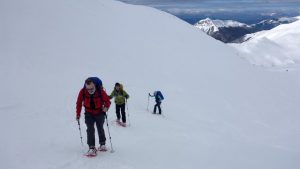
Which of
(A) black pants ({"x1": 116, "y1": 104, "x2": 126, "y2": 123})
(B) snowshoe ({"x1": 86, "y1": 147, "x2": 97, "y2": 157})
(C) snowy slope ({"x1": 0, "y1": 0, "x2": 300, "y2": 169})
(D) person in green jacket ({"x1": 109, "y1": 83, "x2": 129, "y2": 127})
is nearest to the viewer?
(B) snowshoe ({"x1": 86, "y1": 147, "x2": 97, "y2": 157})

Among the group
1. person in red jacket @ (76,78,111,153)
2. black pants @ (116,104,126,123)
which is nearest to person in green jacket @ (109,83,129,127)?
black pants @ (116,104,126,123)

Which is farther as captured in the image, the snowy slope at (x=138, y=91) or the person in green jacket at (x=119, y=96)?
the person in green jacket at (x=119, y=96)

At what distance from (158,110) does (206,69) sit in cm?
1848

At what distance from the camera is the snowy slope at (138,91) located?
41.5 feet

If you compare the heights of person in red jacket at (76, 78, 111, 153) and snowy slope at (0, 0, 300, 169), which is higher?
person in red jacket at (76, 78, 111, 153)

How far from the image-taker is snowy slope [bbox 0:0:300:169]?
12.6 meters

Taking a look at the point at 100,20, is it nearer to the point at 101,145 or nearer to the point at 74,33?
the point at 74,33

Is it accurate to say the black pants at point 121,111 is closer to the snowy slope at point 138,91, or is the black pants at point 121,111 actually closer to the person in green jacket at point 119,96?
the person in green jacket at point 119,96

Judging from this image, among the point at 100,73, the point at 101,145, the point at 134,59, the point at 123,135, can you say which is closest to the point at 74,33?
the point at 134,59

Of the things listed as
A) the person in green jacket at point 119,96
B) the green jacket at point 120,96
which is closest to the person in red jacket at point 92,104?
the person in green jacket at point 119,96

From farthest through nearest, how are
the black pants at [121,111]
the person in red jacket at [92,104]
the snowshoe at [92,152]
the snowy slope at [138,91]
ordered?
the black pants at [121,111], the snowy slope at [138,91], the snowshoe at [92,152], the person in red jacket at [92,104]

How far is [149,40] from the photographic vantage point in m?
41.3

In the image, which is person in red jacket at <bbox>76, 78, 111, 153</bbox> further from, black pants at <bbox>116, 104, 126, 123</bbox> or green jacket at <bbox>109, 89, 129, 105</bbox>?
black pants at <bbox>116, 104, 126, 123</bbox>

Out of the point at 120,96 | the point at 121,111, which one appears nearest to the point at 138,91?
the point at 121,111
